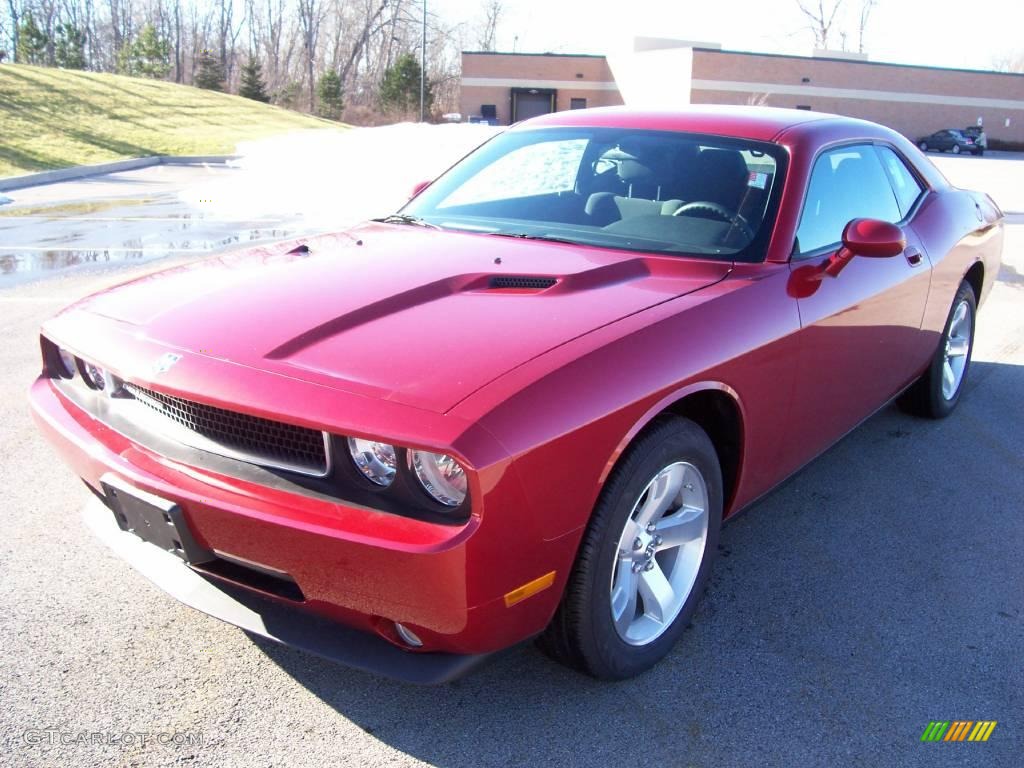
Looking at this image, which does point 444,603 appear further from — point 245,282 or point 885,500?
point 885,500

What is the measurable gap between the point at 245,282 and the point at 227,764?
1.42 metres

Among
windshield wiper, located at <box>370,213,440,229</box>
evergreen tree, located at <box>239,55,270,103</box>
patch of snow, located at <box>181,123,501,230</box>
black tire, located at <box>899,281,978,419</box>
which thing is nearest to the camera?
windshield wiper, located at <box>370,213,440,229</box>

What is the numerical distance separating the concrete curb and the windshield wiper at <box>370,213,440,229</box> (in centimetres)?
1663

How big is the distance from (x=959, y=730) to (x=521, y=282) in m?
1.77

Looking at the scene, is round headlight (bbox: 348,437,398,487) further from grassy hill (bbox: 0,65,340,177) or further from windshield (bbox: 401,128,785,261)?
grassy hill (bbox: 0,65,340,177)

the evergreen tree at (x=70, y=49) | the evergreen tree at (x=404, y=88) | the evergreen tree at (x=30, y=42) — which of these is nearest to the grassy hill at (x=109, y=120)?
the evergreen tree at (x=30, y=42)

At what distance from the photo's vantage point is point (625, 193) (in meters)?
3.53

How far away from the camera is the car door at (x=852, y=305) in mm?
3168

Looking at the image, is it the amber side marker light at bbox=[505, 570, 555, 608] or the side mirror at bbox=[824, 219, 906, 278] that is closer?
the amber side marker light at bbox=[505, 570, 555, 608]

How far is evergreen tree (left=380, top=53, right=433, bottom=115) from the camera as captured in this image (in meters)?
54.6

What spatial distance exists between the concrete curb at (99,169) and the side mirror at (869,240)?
18.2 meters

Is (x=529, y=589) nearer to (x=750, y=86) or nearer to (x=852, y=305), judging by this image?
(x=852, y=305)

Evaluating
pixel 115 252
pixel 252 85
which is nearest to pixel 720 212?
pixel 115 252
